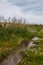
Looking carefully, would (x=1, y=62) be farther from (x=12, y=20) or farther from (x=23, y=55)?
(x=12, y=20)

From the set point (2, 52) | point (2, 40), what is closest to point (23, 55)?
point (2, 52)

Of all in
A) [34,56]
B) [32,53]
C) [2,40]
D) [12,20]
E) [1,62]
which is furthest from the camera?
[12,20]

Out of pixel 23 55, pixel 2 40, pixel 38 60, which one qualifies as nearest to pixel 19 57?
pixel 23 55

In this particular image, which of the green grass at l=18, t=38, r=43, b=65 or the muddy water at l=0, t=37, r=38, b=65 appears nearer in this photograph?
the green grass at l=18, t=38, r=43, b=65

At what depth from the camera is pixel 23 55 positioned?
4325 cm

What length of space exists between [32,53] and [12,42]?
11481 mm

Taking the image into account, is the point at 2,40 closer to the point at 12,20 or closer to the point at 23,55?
the point at 23,55

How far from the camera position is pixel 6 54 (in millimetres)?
43375

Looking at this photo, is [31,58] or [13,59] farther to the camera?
[13,59]

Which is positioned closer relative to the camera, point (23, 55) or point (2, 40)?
point (23, 55)

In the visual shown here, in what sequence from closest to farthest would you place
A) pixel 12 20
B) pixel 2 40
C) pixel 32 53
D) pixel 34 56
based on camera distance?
pixel 34 56 < pixel 32 53 < pixel 2 40 < pixel 12 20

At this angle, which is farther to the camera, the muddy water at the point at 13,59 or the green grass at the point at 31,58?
the muddy water at the point at 13,59

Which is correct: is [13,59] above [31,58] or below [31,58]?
below

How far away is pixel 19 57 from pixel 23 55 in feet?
4.95
